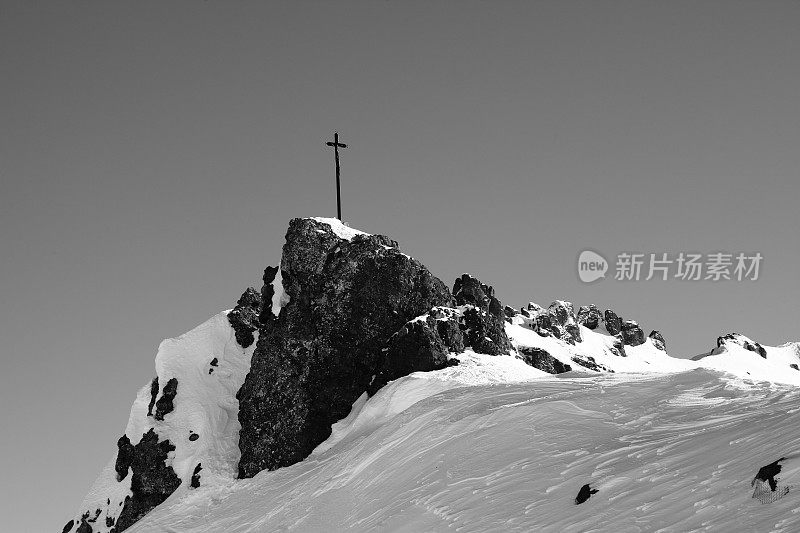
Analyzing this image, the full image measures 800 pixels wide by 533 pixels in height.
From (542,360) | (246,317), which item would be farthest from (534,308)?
(246,317)

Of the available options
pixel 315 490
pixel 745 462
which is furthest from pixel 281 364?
pixel 745 462

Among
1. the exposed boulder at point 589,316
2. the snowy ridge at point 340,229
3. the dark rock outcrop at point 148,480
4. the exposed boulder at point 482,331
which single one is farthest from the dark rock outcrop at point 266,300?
the exposed boulder at point 589,316

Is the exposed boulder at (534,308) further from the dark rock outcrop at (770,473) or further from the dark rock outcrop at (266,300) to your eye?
the dark rock outcrop at (770,473)

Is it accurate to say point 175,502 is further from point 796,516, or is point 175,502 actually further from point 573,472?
point 796,516

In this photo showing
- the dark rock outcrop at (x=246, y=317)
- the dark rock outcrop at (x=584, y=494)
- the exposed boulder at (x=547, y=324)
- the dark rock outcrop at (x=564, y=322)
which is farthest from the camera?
the dark rock outcrop at (x=564, y=322)

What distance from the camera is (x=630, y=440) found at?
2020 centimetres

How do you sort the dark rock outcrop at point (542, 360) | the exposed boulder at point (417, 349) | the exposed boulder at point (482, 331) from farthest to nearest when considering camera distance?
1. the dark rock outcrop at point (542, 360)
2. the exposed boulder at point (482, 331)
3. the exposed boulder at point (417, 349)

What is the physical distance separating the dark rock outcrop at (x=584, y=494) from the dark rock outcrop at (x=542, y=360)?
4345 cm

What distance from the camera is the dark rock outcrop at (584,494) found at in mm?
16500

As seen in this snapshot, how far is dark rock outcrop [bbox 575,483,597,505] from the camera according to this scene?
16.5 metres

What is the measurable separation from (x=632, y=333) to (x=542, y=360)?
5005cm

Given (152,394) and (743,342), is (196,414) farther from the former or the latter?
(743,342)

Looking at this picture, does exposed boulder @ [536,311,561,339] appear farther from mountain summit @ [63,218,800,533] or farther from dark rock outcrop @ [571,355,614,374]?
mountain summit @ [63,218,800,533]

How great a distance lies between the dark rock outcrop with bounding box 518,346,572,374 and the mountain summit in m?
15.4
